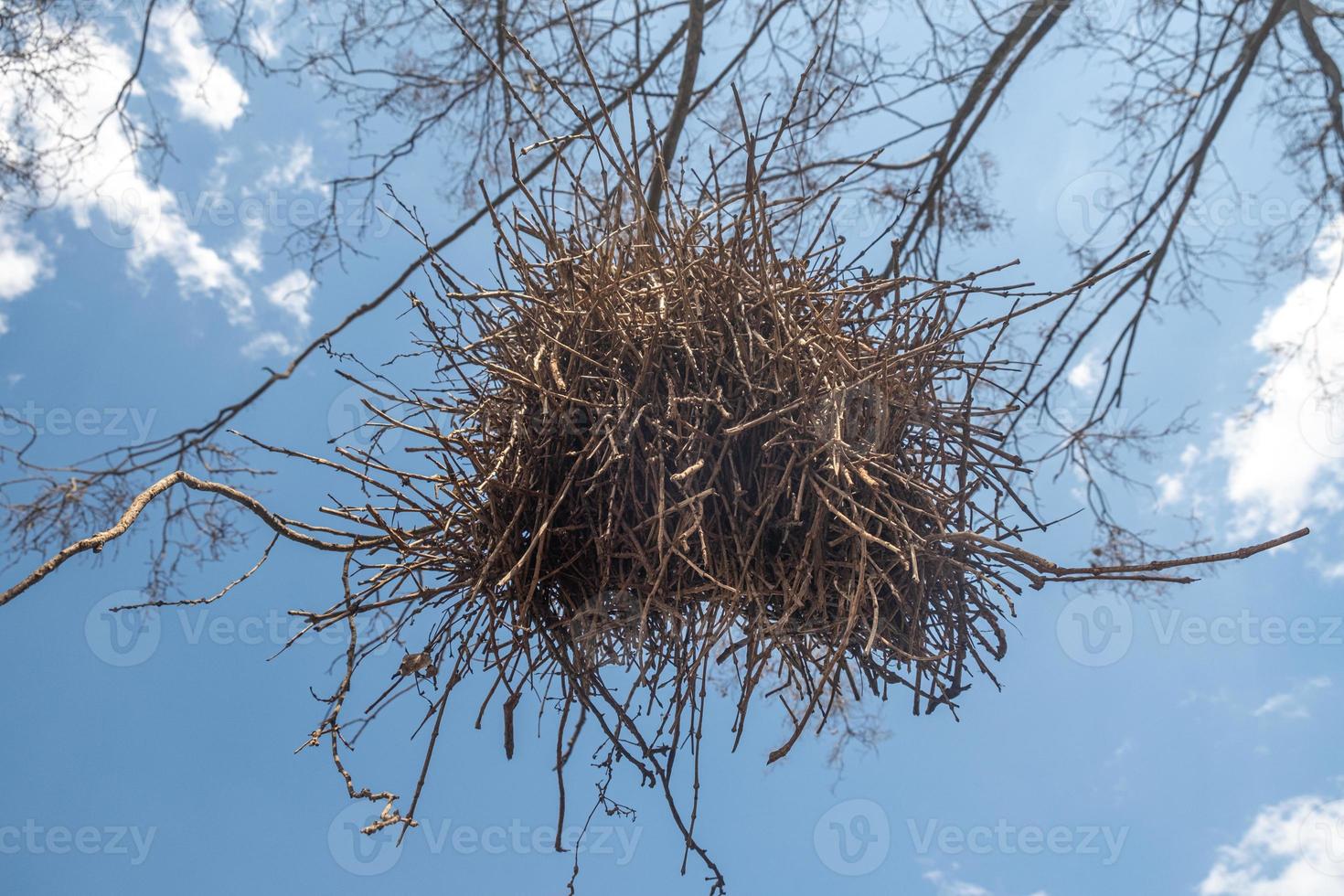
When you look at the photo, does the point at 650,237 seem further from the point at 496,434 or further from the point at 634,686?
the point at 634,686

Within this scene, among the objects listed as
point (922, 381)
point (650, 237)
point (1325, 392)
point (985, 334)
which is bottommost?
point (922, 381)

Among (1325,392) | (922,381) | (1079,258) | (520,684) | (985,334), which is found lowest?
(520,684)

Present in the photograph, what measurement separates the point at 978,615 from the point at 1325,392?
1710mm

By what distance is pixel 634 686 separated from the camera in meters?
0.95

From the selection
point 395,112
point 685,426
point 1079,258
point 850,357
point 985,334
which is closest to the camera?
point 685,426

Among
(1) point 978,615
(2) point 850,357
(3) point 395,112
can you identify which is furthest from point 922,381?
(3) point 395,112

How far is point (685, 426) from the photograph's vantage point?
3.06 feet

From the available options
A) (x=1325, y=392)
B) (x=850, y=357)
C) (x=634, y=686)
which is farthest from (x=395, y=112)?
(x=1325, y=392)

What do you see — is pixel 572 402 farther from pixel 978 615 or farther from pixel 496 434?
pixel 978 615

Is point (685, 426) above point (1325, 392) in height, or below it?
below

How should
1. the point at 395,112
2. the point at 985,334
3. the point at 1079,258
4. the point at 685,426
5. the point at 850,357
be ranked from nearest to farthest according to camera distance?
the point at 685,426, the point at 850,357, the point at 985,334, the point at 395,112, the point at 1079,258

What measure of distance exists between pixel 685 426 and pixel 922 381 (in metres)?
0.27

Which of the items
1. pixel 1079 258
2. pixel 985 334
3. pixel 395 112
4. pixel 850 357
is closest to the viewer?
pixel 850 357

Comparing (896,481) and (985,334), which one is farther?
(985,334)
